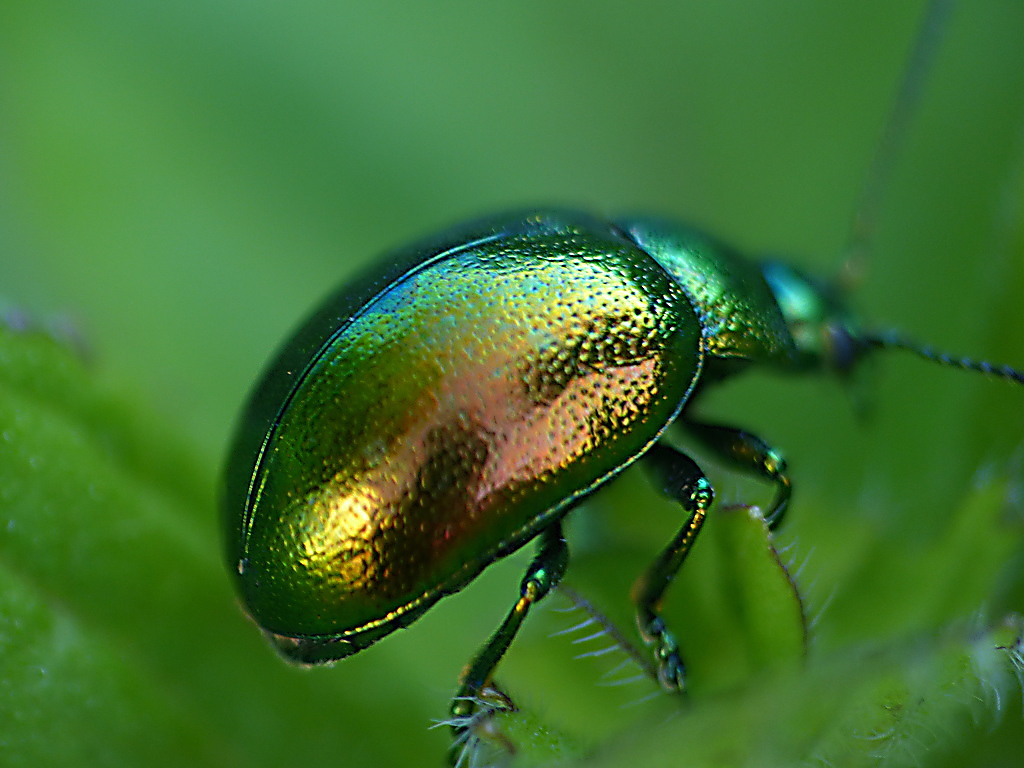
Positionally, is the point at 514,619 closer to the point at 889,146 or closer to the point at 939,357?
the point at 939,357

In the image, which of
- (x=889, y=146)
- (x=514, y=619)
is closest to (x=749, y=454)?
(x=514, y=619)

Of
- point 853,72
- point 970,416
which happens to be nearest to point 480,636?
point 970,416

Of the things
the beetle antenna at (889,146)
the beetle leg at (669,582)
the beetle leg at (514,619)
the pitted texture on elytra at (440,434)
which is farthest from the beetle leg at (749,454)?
the beetle antenna at (889,146)

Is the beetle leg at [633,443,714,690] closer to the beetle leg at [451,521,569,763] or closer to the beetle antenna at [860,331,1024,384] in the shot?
the beetle leg at [451,521,569,763]

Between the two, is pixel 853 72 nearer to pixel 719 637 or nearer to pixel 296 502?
pixel 719 637

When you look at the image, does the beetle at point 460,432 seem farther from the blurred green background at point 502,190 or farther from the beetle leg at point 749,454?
the blurred green background at point 502,190

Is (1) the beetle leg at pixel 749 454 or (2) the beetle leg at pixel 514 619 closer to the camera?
(2) the beetle leg at pixel 514 619
